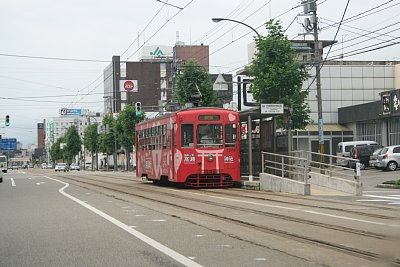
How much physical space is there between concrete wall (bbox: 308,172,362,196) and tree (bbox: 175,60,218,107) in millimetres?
21945

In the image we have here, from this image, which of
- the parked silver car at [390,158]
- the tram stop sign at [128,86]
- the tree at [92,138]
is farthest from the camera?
the tree at [92,138]

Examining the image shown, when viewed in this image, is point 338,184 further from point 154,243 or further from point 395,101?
point 395,101

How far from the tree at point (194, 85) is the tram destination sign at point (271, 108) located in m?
21.9

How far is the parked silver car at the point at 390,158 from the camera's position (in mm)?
35688

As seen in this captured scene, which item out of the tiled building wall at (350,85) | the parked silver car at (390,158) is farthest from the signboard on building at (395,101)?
the tiled building wall at (350,85)

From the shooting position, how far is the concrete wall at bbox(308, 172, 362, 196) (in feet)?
63.8

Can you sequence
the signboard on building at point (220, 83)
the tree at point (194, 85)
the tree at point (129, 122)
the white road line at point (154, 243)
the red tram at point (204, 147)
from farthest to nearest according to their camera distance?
the tree at point (129, 122) → the tree at point (194, 85) → the signboard on building at point (220, 83) → the red tram at point (204, 147) → the white road line at point (154, 243)

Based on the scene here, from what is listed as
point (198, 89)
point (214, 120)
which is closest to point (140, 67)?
point (198, 89)

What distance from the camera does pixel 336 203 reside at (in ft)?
52.7

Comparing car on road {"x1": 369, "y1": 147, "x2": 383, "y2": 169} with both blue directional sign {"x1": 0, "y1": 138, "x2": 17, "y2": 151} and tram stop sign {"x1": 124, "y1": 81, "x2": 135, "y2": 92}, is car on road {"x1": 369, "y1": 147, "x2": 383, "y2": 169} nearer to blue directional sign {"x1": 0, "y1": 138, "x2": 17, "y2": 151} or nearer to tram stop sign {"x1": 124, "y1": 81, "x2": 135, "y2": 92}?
tram stop sign {"x1": 124, "y1": 81, "x2": 135, "y2": 92}

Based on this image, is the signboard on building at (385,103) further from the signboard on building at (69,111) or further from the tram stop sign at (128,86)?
the signboard on building at (69,111)

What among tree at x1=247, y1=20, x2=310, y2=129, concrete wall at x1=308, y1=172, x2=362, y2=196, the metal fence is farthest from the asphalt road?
tree at x1=247, y1=20, x2=310, y2=129

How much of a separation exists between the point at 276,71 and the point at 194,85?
12651mm

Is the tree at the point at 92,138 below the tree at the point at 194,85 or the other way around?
below
